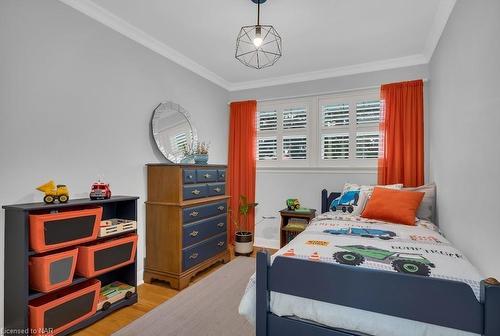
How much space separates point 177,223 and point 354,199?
198 centimetres

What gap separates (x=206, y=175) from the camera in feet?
10.4

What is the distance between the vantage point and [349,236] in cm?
203

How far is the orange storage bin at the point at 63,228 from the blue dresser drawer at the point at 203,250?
0.99m

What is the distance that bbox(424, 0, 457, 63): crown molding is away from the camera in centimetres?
223

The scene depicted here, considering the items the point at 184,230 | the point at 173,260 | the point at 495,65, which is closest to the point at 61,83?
the point at 184,230

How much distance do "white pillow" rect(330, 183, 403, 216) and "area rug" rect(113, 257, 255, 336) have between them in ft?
4.52

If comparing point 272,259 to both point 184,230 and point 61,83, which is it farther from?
point 61,83

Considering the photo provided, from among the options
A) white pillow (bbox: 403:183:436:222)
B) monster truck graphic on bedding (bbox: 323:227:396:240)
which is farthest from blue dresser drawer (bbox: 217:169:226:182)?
white pillow (bbox: 403:183:436:222)

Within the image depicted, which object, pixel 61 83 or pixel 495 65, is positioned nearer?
pixel 495 65

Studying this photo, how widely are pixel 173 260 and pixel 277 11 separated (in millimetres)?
2579

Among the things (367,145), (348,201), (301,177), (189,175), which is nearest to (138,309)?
(189,175)

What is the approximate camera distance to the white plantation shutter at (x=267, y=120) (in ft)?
13.8

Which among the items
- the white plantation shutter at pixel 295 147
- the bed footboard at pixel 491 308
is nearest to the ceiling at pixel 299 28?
the white plantation shutter at pixel 295 147

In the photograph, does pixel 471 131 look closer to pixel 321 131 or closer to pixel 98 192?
pixel 321 131
